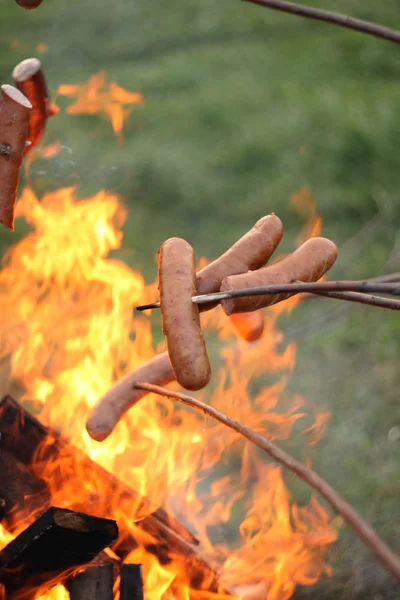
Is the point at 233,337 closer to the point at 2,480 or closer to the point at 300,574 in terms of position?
the point at 300,574

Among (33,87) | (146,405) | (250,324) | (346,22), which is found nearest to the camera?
(346,22)

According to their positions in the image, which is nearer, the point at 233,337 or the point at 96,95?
the point at 233,337

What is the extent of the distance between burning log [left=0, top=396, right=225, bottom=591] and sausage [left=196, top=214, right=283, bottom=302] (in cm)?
114

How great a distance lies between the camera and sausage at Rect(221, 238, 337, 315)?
1482 mm

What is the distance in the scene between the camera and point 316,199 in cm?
430

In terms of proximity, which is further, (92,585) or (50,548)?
(92,585)

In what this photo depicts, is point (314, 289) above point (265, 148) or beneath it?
above

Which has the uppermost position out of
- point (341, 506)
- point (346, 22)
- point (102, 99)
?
point (346, 22)

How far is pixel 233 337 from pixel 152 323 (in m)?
0.47

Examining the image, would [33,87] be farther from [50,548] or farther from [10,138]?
[50,548]

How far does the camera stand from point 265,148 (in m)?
4.56

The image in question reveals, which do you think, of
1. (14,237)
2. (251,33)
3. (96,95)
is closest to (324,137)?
(251,33)

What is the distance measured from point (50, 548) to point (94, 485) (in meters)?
0.57

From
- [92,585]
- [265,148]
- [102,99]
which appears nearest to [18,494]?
[92,585]
